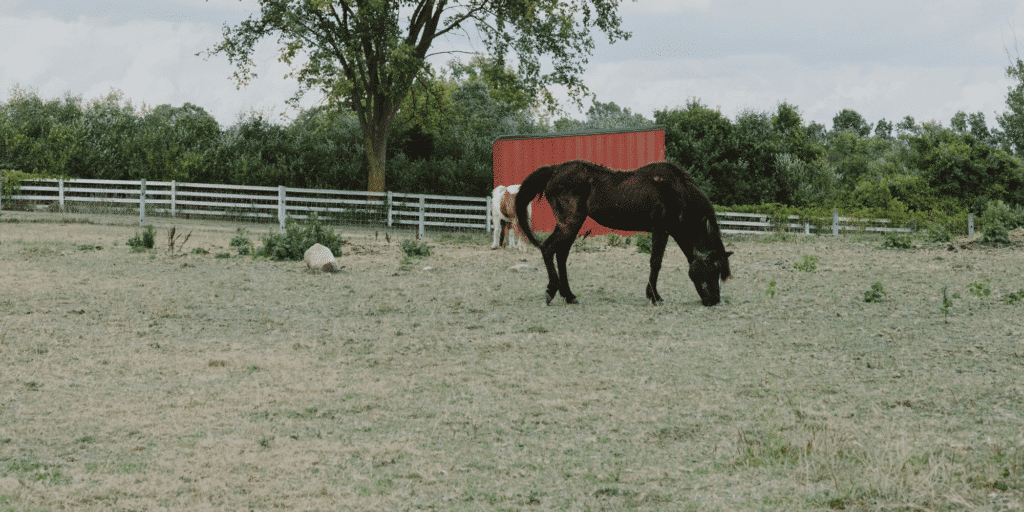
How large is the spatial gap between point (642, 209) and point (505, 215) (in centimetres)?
821

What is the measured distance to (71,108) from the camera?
104 feet

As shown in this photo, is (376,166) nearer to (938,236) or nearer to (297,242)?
(297,242)

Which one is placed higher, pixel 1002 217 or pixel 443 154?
pixel 443 154

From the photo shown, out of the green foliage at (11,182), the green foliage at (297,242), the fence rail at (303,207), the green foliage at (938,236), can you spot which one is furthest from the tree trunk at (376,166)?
the green foliage at (938,236)

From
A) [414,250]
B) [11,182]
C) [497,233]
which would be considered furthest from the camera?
[11,182]

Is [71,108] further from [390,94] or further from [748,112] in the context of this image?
[748,112]

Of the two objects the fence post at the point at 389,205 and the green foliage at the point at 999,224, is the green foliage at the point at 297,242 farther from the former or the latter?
the green foliage at the point at 999,224

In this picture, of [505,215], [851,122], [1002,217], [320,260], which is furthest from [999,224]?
[851,122]

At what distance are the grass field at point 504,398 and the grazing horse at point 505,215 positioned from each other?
234 inches

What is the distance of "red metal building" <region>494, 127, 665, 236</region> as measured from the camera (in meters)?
20.3

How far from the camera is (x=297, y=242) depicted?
1383 centimetres

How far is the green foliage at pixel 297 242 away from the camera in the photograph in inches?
541

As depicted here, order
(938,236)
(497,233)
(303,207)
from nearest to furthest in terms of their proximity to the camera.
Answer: (497,233) → (938,236) → (303,207)

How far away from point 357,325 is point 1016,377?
208 inches
